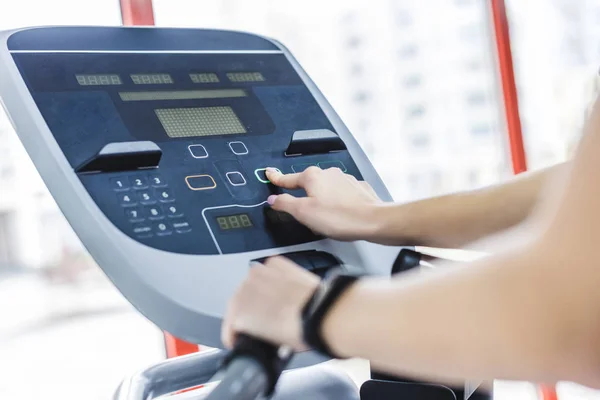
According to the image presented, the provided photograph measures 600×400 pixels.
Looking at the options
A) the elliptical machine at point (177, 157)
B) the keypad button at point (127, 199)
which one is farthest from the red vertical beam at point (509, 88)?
the keypad button at point (127, 199)

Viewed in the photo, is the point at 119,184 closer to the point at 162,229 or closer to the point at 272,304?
the point at 162,229

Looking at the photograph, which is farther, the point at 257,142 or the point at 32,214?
the point at 32,214

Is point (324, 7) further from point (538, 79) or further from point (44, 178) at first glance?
point (44, 178)

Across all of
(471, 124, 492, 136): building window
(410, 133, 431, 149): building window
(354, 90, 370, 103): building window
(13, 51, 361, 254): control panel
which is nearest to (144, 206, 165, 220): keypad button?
(13, 51, 361, 254): control panel

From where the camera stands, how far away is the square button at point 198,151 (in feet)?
3.97

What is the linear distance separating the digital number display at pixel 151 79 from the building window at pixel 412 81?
2321 millimetres

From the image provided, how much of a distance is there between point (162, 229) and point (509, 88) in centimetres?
263

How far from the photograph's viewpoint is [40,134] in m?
1.07

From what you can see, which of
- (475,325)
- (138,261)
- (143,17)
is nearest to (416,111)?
(143,17)

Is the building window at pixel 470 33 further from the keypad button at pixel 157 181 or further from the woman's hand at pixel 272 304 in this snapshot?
the woman's hand at pixel 272 304

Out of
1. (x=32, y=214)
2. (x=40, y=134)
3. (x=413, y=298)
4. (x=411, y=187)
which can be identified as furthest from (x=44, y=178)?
(x=411, y=187)

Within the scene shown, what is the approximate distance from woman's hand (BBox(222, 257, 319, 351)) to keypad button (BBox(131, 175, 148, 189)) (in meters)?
0.34

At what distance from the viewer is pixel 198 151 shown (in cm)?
122

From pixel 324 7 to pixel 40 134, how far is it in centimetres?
224
